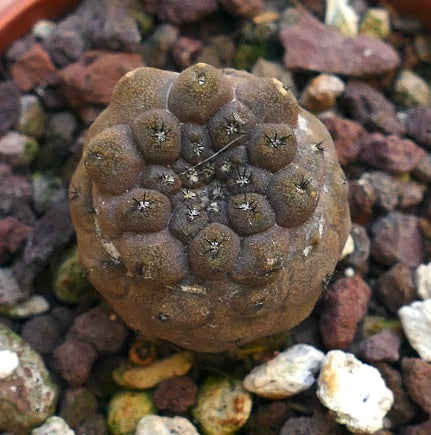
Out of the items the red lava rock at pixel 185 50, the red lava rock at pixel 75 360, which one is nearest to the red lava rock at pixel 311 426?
the red lava rock at pixel 75 360

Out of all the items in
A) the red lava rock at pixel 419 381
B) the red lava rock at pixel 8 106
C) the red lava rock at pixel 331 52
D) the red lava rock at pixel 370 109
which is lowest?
the red lava rock at pixel 419 381

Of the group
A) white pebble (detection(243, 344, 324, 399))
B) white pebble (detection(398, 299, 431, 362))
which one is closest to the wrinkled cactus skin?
white pebble (detection(243, 344, 324, 399))

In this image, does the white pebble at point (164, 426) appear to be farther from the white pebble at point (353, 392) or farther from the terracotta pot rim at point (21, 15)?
the terracotta pot rim at point (21, 15)

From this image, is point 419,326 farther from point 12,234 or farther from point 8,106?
point 8,106

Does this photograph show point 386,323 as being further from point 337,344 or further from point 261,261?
point 261,261

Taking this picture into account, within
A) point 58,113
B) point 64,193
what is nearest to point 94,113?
point 58,113

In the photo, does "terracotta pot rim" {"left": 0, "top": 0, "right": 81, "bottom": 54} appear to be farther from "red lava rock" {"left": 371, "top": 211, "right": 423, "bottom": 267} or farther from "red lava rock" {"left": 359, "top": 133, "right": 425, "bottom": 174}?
"red lava rock" {"left": 371, "top": 211, "right": 423, "bottom": 267}

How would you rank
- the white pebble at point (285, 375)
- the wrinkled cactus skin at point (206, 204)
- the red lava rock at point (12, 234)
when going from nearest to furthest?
the wrinkled cactus skin at point (206, 204) → the white pebble at point (285, 375) → the red lava rock at point (12, 234)
